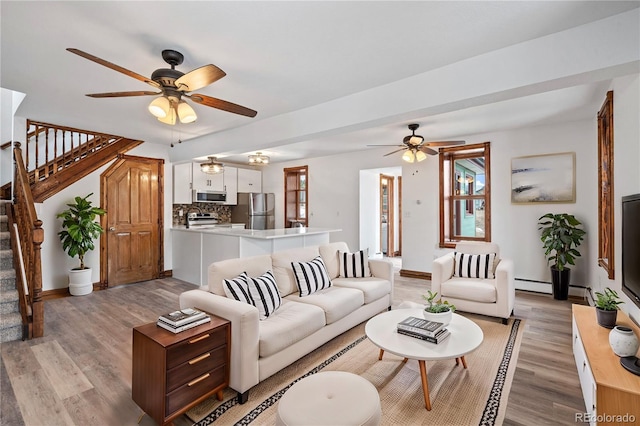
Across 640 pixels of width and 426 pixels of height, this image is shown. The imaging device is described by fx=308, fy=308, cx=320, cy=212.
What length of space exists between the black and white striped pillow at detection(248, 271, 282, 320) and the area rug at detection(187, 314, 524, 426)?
0.50 m

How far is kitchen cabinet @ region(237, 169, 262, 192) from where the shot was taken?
24.5ft

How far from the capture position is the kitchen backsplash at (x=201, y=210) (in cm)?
660

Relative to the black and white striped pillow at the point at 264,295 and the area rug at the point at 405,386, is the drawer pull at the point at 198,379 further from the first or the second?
the black and white striped pillow at the point at 264,295

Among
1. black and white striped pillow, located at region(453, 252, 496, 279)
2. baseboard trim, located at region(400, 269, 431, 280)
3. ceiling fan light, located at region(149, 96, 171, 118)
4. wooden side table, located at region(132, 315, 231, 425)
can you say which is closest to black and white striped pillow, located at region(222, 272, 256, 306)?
wooden side table, located at region(132, 315, 231, 425)

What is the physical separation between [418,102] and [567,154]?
314 cm

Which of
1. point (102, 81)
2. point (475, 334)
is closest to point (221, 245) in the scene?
point (102, 81)

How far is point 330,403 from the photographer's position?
1484 millimetres

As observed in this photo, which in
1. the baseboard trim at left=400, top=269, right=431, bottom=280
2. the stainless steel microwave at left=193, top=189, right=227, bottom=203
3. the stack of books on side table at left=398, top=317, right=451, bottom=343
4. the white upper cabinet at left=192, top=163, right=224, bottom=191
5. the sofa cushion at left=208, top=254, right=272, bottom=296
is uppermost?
the white upper cabinet at left=192, top=163, right=224, bottom=191

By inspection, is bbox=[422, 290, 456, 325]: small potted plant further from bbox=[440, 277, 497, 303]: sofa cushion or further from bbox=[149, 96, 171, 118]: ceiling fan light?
bbox=[149, 96, 171, 118]: ceiling fan light

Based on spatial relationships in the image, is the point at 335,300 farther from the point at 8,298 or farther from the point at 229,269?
the point at 8,298

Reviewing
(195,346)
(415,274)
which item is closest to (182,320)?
(195,346)

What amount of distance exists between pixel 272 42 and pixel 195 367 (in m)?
2.34

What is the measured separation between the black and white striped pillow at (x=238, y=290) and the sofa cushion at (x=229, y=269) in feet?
0.32

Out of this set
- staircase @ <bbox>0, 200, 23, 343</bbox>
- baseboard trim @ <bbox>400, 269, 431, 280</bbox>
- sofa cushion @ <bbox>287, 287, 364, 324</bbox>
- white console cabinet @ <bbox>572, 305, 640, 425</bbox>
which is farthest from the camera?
baseboard trim @ <bbox>400, 269, 431, 280</bbox>
